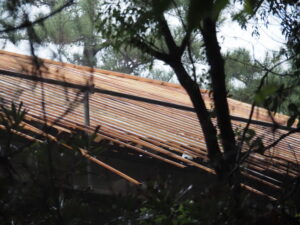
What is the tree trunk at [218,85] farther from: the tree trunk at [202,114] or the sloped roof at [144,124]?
the sloped roof at [144,124]

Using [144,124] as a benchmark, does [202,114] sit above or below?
above

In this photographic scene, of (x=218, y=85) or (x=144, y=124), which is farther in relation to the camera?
(x=144, y=124)

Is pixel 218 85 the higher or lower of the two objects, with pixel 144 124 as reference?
higher

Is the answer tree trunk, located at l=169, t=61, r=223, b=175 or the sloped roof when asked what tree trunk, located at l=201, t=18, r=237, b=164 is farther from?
the sloped roof

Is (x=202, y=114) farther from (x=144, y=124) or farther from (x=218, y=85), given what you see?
(x=144, y=124)

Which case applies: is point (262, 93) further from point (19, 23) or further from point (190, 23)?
point (19, 23)

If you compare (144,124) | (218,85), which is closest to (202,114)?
(218,85)

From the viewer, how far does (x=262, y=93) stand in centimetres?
86

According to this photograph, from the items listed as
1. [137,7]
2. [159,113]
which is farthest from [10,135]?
[159,113]

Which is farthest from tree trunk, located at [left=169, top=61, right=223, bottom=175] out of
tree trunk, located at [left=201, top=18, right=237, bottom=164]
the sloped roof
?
the sloped roof

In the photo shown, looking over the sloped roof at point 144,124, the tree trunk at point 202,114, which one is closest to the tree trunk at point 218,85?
the tree trunk at point 202,114

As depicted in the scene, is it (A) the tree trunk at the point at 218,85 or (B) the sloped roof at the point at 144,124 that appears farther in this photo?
(B) the sloped roof at the point at 144,124

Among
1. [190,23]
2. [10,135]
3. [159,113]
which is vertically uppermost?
[190,23]

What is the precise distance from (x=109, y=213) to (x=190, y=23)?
614 millimetres
